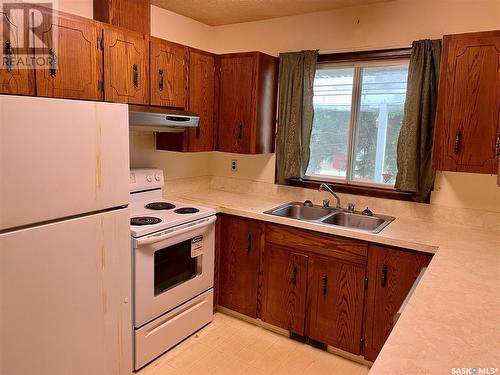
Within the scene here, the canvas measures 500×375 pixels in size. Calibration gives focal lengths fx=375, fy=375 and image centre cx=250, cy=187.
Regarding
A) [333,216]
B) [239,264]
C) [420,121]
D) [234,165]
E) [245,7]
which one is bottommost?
[239,264]

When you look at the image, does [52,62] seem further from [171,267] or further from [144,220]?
[171,267]

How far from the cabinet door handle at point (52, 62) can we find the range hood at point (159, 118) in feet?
1.47

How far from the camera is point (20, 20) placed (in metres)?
1.79

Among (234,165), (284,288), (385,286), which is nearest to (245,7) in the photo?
(234,165)

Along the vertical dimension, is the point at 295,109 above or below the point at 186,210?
above

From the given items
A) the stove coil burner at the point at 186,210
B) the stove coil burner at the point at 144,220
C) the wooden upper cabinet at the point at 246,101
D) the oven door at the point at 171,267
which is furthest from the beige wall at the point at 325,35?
the oven door at the point at 171,267

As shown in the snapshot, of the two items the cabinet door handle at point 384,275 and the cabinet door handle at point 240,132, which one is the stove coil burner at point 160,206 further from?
the cabinet door handle at point 384,275

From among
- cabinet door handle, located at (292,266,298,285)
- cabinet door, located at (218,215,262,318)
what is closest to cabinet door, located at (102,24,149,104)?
cabinet door, located at (218,215,262,318)

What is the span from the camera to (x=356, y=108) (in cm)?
292

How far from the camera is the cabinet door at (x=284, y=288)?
2625 millimetres

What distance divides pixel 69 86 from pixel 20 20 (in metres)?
0.38

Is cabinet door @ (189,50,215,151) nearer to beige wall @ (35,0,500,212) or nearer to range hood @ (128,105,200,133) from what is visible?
range hood @ (128,105,200,133)

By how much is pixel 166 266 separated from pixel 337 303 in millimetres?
1157

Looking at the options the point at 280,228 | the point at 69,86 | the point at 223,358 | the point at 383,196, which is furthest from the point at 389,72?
the point at 223,358
